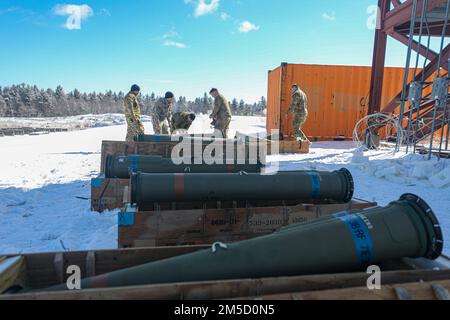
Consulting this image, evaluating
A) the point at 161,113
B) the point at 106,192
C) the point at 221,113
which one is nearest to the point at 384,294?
the point at 106,192

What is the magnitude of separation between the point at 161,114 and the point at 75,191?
13.6ft

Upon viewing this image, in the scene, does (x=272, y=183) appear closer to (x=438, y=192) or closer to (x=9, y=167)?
(x=438, y=192)

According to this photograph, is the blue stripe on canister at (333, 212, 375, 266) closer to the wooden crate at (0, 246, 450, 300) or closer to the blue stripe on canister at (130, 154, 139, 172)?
the wooden crate at (0, 246, 450, 300)

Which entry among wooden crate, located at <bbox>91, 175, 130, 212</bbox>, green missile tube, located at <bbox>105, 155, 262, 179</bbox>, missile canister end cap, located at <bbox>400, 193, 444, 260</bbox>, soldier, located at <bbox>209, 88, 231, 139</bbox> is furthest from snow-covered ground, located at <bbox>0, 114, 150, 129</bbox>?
missile canister end cap, located at <bbox>400, 193, 444, 260</bbox>

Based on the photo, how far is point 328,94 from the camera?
13.8m

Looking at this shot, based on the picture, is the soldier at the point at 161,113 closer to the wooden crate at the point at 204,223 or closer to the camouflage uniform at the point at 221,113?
the camouflage uniform at the point at 221,113

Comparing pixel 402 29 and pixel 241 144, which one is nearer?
pixel 241 144

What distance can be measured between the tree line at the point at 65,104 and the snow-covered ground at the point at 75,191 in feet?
215

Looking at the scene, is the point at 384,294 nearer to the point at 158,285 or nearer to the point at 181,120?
the point at 158,285

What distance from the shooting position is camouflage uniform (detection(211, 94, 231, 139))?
9.05 m

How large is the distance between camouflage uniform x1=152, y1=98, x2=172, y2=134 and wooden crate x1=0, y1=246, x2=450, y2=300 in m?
7.62

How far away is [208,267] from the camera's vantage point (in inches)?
66.8
